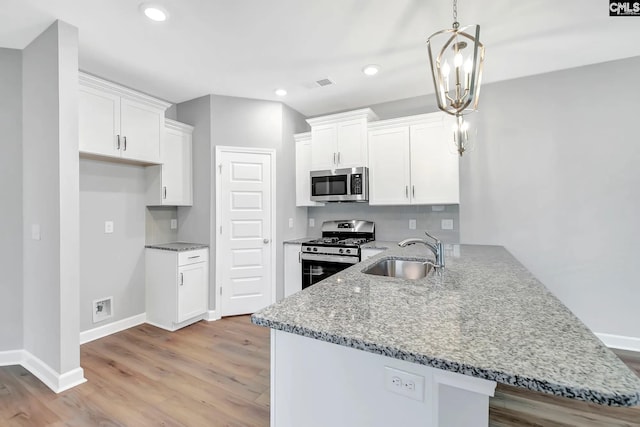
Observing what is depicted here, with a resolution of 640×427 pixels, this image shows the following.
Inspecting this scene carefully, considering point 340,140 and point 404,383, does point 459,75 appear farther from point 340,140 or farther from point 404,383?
point 340,140

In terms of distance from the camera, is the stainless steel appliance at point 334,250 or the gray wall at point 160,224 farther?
the gray wall at point 160,224

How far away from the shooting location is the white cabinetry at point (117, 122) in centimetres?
260

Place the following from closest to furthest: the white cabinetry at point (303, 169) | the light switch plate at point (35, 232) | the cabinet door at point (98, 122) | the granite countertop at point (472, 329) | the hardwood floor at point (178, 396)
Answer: the granite countertop at point (472, 329), the hardwood floor at point (178, 396), the light switch plate at point (35, 232), the cabinet door at point (98, 122), the white cabinetry at point (303, 169)

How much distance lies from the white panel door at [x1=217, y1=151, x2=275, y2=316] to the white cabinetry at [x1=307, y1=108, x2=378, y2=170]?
2.23ft

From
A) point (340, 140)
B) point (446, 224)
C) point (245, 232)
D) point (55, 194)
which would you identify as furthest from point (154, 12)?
point (446, 224)

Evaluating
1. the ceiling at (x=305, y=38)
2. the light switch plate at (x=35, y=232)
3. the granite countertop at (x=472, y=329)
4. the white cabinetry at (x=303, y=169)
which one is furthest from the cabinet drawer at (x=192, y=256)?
the granite countertop at (x=472, y=329)

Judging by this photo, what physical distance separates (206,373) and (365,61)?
3.07m

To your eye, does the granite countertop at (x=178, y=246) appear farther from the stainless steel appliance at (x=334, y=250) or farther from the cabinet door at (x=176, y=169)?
the stainless steel appliance at (x=334, y=250)

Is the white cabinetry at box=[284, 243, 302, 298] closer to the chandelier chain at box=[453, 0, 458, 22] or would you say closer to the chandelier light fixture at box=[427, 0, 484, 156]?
the chandelier light fixture at box=[427, 0, 484, 156]

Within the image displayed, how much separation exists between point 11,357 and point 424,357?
11.3 ft

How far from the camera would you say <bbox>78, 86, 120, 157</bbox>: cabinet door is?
8.45 feet

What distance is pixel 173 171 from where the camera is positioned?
343 cm

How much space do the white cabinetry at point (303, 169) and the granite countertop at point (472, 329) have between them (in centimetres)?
243

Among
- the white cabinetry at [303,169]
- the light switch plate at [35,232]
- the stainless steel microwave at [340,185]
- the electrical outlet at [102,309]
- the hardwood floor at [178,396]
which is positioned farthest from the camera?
the white cabinetry at [303,169]
